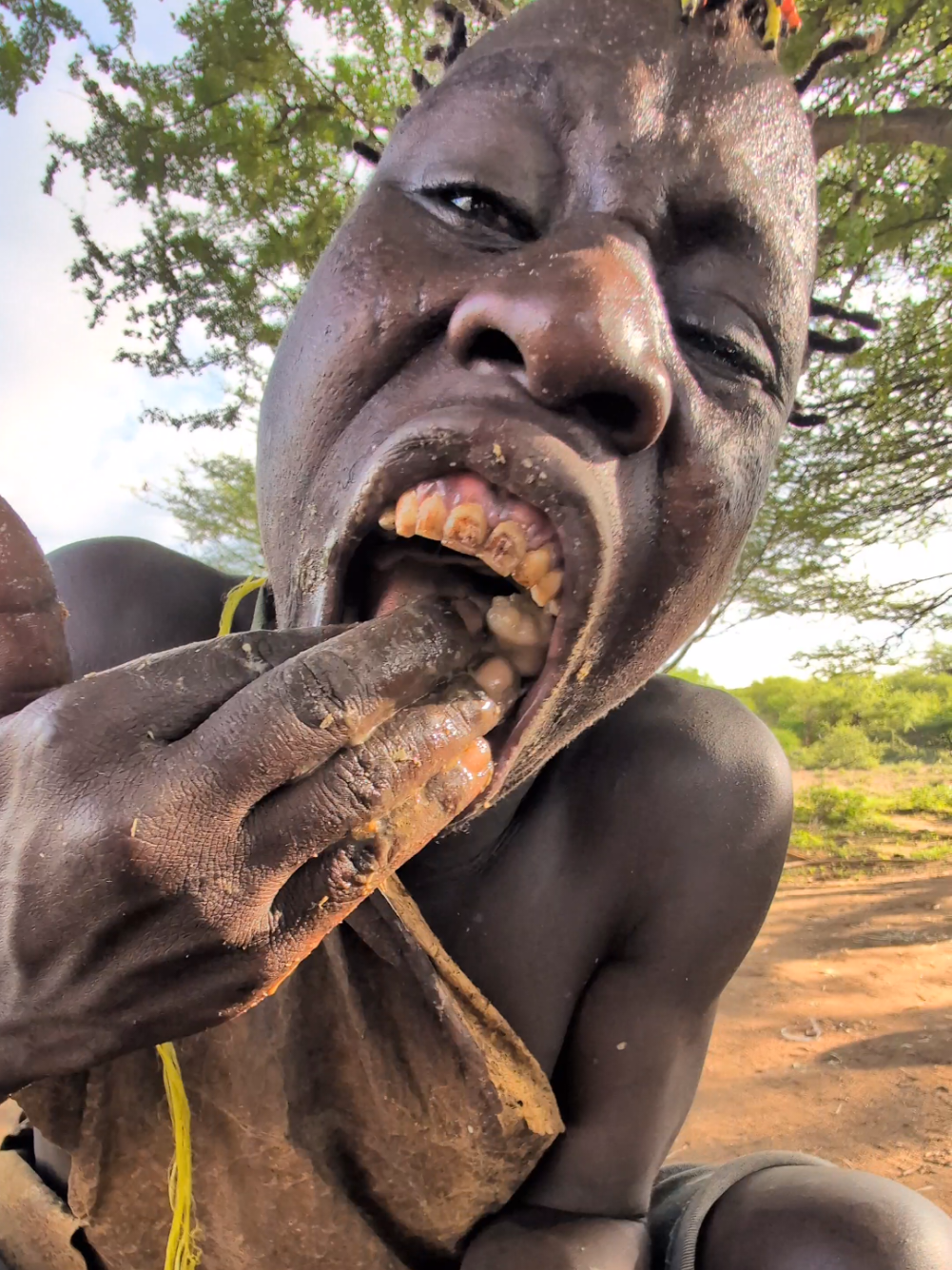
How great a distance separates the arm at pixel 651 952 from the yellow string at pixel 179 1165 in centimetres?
37

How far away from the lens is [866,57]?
290cm

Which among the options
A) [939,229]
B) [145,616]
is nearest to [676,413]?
[145,616]

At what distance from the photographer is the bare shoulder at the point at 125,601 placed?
1286 millimetres

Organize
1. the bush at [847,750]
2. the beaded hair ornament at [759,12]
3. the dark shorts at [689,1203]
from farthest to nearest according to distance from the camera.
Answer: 1. the bush at [847,750]
2. the dark shorts at [689,1203]
3. the beaded hair ornament at [759,12]

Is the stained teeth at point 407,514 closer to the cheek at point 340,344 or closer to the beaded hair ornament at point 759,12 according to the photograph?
the cheek at point 340,344

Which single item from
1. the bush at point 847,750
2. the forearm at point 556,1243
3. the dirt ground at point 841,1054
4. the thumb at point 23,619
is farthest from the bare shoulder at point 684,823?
the bush at point 847,750

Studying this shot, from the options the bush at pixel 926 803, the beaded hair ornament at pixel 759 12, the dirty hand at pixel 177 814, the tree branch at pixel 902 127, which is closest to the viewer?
the dirty hand at pixel 177 814

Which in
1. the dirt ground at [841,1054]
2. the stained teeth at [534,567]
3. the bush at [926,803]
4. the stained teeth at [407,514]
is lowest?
the bush at [926,803]

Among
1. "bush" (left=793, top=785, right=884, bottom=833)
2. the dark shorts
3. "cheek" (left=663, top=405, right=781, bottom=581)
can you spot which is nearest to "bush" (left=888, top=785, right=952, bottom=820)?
"bush" (left=793, top=785, right=884, bottom=833)

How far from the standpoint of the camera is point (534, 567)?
0.88m

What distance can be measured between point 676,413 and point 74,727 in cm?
68

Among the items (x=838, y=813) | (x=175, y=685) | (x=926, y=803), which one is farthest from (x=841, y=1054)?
(x=926, y=803)

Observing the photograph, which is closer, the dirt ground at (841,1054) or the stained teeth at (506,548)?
the stained teeth at (506,548)

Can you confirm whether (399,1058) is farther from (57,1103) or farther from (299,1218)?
(57,1103)
